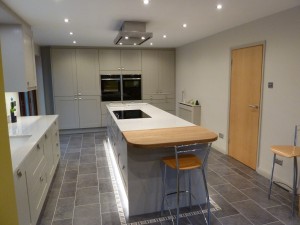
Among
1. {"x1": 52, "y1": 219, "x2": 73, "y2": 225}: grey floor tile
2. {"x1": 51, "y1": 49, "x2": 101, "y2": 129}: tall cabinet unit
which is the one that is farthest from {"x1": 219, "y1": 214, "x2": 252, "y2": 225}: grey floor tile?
{"x1": 51, "y1": 49, "x2": 101, "y2": 129}: tall cabinet unit

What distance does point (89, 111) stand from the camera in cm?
644

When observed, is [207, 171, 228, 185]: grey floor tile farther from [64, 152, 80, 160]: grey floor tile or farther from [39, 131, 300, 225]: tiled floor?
[64, 152, 80, 160]: grey floor tile

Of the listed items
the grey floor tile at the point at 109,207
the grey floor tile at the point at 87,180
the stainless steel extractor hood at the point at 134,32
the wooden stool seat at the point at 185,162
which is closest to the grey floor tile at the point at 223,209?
the wooden stool seat at the point at 185,162

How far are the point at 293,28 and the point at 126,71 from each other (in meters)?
4.37

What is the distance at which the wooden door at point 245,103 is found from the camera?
3605 millimetres

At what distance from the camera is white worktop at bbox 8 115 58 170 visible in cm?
201

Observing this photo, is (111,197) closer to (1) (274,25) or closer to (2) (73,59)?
(1) (274,25)

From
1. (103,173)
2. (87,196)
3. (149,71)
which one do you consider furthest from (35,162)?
(149,71)

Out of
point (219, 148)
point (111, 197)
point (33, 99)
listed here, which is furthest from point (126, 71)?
point (111, 197)

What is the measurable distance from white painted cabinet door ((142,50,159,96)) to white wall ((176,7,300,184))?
2.00 meters

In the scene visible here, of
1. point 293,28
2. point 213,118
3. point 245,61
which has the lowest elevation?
point 213,118

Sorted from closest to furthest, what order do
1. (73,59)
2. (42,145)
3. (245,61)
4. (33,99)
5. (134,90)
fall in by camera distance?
(42,145), (245,61), (33,99), (73,59), (134,90)

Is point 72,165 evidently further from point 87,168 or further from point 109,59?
point 109,59

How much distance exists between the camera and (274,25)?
3.20m
